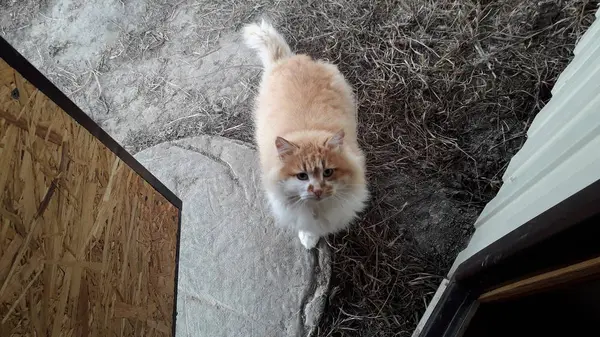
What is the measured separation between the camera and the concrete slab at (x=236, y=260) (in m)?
2.06

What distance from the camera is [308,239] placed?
2.13 m

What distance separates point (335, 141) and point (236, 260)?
0.95 meters

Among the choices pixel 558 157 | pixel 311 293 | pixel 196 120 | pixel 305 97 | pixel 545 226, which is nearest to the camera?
pixel 545 226

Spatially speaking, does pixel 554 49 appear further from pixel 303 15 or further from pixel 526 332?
pixel 526 332

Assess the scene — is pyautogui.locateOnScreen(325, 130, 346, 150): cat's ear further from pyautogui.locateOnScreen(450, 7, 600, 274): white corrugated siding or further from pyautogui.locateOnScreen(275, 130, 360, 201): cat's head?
pyautogui.locateOnScreen(450, 7, 600, 274): white corrugated siding

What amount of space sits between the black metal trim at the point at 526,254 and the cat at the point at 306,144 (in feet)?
1.85

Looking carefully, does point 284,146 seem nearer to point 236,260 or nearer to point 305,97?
point 305,97

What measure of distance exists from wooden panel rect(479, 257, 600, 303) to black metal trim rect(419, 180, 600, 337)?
0.05 feet

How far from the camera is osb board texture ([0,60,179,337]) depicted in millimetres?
929

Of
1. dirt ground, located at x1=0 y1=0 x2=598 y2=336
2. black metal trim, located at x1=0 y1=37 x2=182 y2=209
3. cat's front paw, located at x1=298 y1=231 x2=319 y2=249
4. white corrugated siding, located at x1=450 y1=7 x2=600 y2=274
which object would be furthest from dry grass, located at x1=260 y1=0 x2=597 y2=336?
black metal trim, located at x1=0 y1=37 x2=182 y2=209

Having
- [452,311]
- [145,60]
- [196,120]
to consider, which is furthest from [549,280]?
[145,60]

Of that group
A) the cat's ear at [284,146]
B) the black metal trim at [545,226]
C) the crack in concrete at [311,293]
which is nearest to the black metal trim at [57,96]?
the cat's ear at [284,146]

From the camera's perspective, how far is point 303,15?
109 inches

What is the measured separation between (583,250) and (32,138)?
4.28ft
